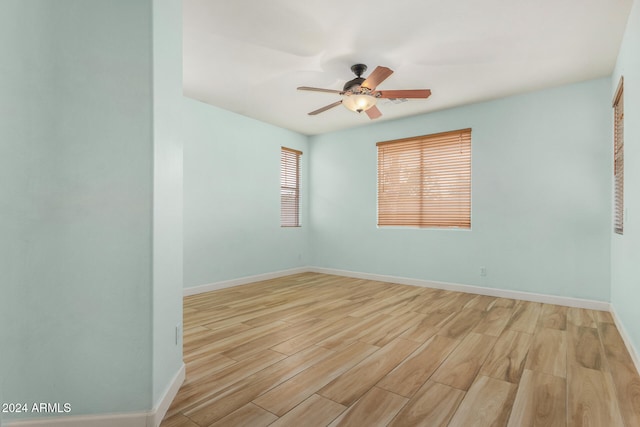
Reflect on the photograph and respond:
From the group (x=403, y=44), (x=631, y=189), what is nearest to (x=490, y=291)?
(x=631, y=189)

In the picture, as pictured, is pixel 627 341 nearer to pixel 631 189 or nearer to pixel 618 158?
pixel 631 189

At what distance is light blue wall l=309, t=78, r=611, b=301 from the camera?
3.76 meters

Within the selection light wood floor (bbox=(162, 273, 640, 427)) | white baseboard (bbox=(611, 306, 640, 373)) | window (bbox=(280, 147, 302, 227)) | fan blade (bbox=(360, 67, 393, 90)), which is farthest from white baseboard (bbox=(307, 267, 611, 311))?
fan blade (bbox=(360, 67, 393, 90))

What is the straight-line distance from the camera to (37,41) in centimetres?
144

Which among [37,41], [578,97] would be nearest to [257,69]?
[37,41]

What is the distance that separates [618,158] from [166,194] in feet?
14.2

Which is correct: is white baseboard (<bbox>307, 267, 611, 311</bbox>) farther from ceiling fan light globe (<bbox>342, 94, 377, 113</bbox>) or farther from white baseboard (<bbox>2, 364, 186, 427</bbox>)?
white baseboard (<bbox>2, 364, 186, 427</bbox>)

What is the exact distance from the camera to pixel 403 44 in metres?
3.01

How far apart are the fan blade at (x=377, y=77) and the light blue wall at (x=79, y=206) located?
191cm

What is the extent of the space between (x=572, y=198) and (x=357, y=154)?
3.25 m

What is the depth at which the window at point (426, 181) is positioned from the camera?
186 inches

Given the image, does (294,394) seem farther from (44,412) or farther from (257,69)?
(257,69)

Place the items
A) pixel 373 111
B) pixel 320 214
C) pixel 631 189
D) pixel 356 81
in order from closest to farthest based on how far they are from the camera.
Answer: pixel 631 189 → pixel 356 81 → pixel 373 111 → pixel 320 214

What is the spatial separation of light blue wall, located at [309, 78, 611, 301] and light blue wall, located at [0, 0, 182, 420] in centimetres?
425
